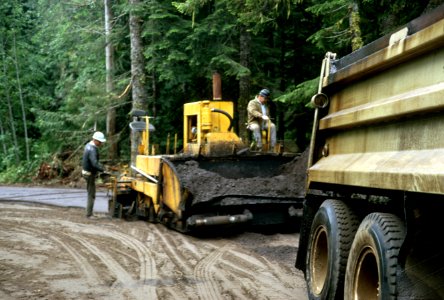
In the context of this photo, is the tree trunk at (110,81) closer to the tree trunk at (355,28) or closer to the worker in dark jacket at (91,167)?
the worker in dark jacket at (91,167)

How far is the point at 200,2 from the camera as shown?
529 inches

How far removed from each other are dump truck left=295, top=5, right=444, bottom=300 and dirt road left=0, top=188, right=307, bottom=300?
1.44 metres

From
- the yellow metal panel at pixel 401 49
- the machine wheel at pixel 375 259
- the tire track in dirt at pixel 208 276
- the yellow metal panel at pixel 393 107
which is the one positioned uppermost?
the yellow metal panel at pixel 401 49

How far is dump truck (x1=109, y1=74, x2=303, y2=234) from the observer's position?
32.8ft

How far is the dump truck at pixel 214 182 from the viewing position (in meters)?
9.98

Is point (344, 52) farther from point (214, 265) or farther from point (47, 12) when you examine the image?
point (47, 12)

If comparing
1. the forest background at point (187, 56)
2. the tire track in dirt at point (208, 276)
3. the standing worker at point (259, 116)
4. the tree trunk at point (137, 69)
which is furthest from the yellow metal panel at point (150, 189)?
the tree trunk at point (137, 69)

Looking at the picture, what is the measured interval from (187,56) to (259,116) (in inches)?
277

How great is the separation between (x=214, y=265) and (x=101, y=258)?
5.50 ft

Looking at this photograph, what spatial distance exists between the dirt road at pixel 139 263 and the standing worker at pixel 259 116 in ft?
7.99

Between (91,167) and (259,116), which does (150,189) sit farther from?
(259,116)

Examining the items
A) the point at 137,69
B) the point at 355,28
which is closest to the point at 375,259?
the point at 355,28

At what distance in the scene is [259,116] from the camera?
457 inches

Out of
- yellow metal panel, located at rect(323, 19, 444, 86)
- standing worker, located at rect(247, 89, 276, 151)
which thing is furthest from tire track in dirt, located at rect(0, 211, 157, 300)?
standing worker, located at rect(247, 89, 276, 151)
